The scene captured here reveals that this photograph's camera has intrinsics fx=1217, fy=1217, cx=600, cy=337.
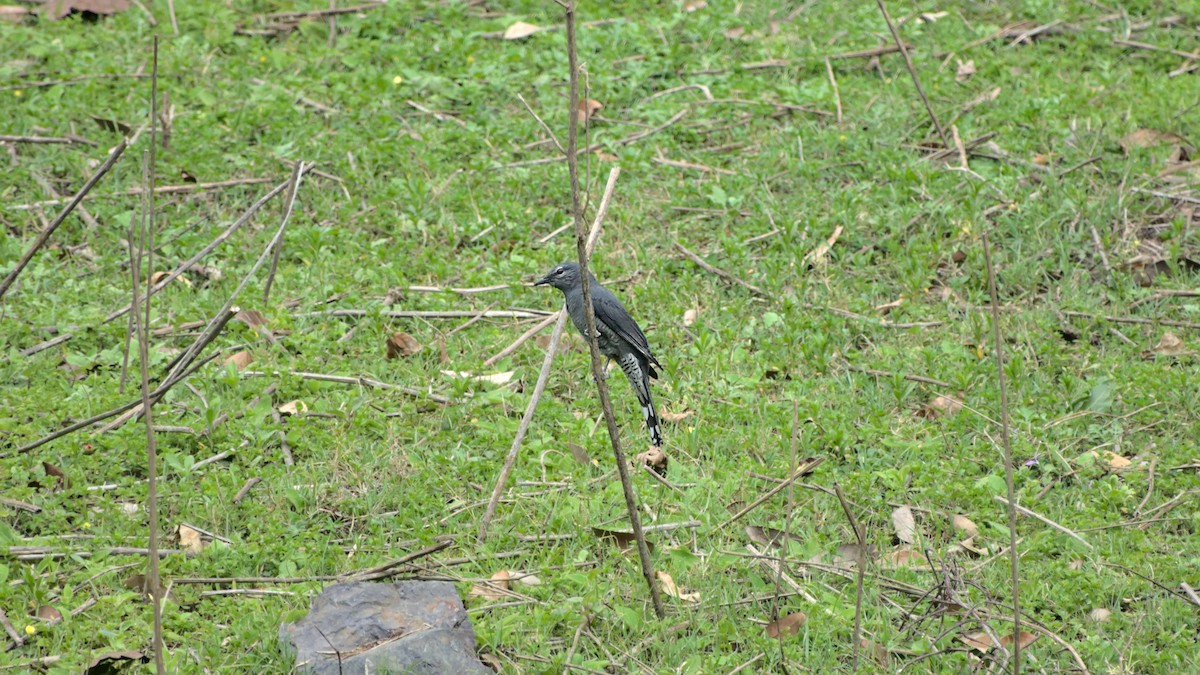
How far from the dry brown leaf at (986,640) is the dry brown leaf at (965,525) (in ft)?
2.46

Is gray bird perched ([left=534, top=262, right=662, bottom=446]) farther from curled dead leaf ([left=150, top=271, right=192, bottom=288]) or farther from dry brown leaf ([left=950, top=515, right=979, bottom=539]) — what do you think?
curled dead leaf ([left=150, top=271, right=192, bottom=288])

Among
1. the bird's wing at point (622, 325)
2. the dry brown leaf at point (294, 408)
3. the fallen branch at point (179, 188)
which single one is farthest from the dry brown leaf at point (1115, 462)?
the fallen branch at point (179, 188)

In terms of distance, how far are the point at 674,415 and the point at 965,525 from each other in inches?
61.9

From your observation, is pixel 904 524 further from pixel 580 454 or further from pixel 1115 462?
pixel 580 454

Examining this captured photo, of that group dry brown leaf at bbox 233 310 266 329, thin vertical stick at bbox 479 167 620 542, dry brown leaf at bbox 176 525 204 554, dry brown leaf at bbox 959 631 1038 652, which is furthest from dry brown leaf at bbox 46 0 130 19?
dry brown leaf at bbox 959 631 1038 652

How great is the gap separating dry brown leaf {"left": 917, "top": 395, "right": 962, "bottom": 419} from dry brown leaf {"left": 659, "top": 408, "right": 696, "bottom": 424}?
1.22m

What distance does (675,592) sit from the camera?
5035 millimetres

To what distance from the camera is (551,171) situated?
8398mm

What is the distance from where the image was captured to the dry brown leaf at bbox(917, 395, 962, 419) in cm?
638

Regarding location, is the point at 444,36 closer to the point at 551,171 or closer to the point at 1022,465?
the point at 551,171

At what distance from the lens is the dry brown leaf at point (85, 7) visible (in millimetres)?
9727

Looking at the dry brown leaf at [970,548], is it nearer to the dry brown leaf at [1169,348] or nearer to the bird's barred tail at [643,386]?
the bird's barred tail at [643,386]

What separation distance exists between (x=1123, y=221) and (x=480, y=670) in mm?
5285

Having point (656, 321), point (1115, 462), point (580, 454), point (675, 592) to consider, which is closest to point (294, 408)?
point (580, 454)
